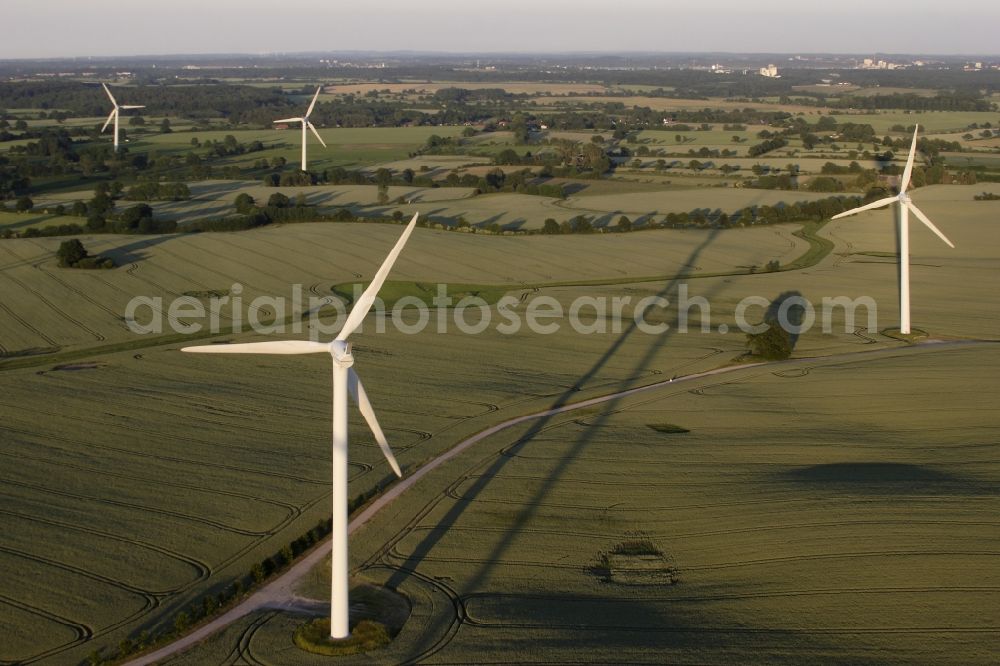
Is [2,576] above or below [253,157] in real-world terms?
below

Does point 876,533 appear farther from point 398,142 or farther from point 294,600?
point 398,142

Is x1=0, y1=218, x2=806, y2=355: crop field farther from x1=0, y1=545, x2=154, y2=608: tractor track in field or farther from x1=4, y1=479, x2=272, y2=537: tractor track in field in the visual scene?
x1=0, y1=545, x2=154, y2=608: tractor track in field

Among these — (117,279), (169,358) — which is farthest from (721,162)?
(169,358)

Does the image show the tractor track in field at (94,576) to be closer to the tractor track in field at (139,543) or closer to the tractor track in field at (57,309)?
the tractor track in field at (139,543)

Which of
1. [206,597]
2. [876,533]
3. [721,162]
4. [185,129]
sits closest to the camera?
[206,597]

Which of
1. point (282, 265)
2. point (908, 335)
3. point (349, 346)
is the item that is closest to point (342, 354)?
point (349, 346)

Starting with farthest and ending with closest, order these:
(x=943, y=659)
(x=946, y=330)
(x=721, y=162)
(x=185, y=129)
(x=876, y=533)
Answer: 1. (x=185, y=129)
2. (x=721, y=162)
3. (x=946, y=330)
4. (x=876, y=533)
5. (x=943, y=659)
